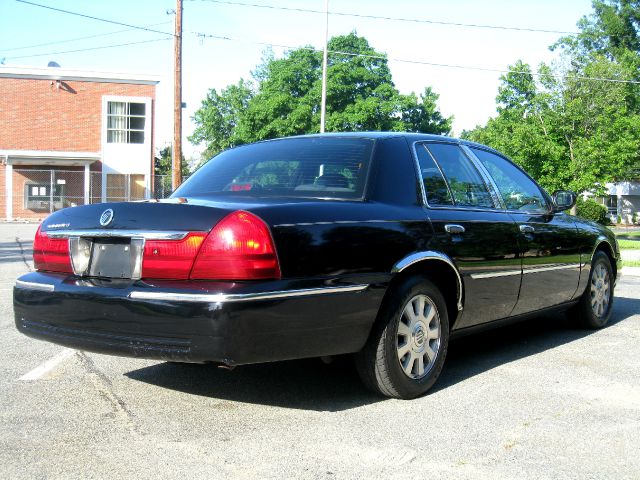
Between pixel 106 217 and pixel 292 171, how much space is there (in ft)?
3.86

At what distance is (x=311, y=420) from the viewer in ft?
12.4

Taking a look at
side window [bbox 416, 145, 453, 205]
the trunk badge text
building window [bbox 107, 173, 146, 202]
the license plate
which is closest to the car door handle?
side window [bbox 416, 145, 453, 205]

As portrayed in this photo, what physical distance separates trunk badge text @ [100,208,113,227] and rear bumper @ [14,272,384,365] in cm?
30

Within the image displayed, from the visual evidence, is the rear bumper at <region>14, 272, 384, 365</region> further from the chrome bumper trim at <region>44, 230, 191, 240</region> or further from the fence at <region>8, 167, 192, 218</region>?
the fence at <region>8, 167, 192, 218</region>

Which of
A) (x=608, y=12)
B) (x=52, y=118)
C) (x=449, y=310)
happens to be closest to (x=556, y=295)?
(x=449, y=310)

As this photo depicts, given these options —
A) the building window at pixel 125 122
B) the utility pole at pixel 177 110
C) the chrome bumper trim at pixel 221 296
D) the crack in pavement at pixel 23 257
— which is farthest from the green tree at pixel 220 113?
the chrome bumper trim at pixel 221 296

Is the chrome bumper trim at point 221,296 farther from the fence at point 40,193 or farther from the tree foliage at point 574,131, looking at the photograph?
the fence at point 40,193

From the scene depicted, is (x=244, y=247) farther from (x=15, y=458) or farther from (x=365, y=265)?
(x=15, y=458)

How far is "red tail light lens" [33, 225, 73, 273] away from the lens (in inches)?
156

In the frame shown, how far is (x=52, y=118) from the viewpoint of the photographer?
34.6 meters

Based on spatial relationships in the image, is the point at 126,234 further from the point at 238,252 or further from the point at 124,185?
the point at 124,185

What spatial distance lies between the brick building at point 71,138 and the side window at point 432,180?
30664mm

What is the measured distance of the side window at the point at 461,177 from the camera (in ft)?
15.8

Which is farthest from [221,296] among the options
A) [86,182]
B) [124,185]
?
[124,185]
